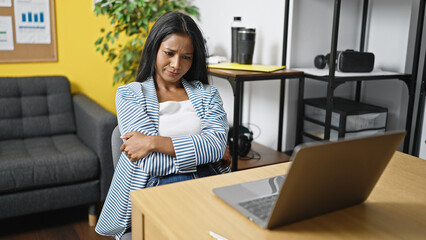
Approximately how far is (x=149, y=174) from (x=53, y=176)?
1.04 metres

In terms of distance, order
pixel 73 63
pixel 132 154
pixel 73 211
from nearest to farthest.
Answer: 1. pixel 132 154
2. pixel 73 211
3. pixel 73 63

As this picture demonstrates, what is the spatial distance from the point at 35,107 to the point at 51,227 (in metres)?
0.78

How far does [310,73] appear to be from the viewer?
204 cm

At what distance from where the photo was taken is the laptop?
684 mm

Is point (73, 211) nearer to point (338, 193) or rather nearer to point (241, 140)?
point (241, 140)

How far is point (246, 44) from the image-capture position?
2234 mm

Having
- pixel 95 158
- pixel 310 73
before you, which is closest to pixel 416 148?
pixel 310 73

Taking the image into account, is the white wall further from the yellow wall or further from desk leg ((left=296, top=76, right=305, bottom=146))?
the yellow wall

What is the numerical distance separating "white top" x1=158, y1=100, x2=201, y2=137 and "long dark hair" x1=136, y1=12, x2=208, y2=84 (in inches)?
6.2

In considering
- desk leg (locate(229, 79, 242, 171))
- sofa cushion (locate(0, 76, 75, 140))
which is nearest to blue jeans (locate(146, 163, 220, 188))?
desk leg (locate(229, 79, 242, 171))

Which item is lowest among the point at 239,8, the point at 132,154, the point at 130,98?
the point at 132,154

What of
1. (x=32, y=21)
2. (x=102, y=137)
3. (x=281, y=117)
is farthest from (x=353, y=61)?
(x=32, y=21)

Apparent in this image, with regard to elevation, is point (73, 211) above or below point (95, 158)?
below

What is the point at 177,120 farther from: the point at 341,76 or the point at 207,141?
the point at 341,76
